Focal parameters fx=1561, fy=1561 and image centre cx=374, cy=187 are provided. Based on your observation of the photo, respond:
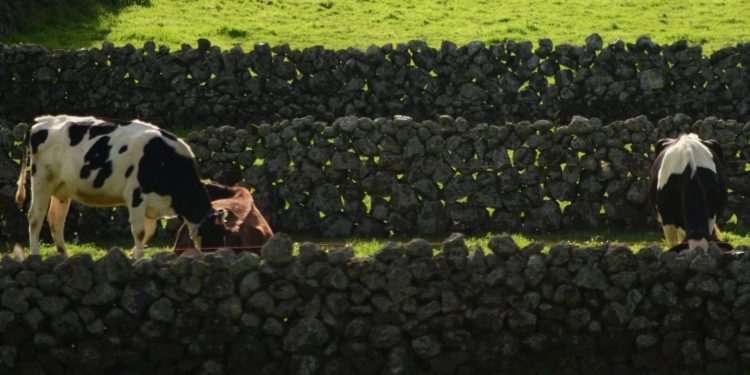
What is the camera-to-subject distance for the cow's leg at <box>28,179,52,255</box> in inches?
837

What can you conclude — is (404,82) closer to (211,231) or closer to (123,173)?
(123,173)

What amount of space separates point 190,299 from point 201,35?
2082 centimetres

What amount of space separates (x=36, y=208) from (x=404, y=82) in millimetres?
11273

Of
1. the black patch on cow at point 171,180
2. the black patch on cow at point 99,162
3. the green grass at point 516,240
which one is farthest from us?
the green grass at point 516,240

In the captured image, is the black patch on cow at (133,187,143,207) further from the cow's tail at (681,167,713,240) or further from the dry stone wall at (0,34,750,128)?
the dry stone wall at (0,34,750,128)

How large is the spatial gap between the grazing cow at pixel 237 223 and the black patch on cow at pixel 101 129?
167cm

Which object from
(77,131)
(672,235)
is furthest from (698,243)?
(77,131)

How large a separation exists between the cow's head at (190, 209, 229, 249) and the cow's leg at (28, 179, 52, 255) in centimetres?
231

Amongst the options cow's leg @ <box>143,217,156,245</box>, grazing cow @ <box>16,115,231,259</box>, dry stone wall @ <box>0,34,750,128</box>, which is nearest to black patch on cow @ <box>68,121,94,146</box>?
grazing cow @ <box>16,115,231,259</box>

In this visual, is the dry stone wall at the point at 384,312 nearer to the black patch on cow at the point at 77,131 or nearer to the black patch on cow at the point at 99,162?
the black patch on cow at the point at 99,162

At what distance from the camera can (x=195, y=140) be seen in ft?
81.0

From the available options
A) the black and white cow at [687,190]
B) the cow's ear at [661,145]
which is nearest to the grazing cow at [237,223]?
the black and white cow at [687,190]

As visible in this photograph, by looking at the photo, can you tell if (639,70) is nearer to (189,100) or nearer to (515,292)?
(189,100)

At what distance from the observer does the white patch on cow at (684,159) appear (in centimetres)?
2098
